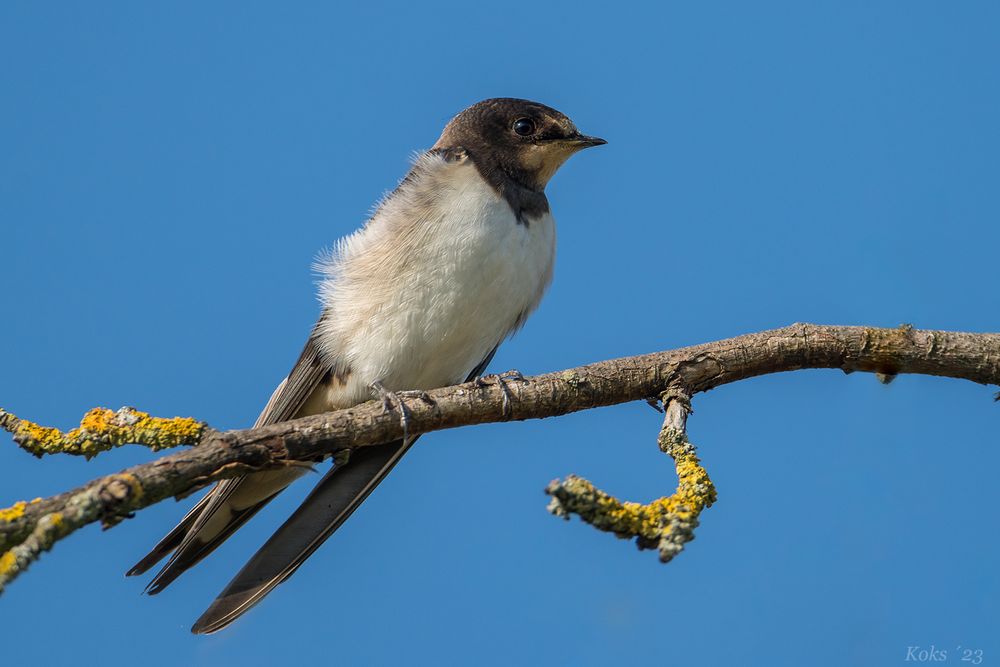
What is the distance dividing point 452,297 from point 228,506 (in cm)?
139

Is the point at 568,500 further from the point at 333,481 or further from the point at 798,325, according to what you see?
the point at 333,481

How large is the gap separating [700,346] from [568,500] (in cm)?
129

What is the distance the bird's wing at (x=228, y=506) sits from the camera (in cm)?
456

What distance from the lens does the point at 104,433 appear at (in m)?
3.79

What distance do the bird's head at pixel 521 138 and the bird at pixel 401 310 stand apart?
26 millimetres

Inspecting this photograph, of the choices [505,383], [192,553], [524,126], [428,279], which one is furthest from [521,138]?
[192,553]

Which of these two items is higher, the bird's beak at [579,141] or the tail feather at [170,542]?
the bird's beak at [579,141]

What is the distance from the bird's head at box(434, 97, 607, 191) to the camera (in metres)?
5.75

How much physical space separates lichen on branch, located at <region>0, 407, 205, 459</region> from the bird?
1019mm

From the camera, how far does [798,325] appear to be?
4.14m

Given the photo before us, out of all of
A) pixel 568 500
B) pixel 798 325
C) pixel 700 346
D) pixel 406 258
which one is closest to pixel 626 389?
pixel 700 346

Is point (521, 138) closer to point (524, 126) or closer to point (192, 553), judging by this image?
point (524, 126)

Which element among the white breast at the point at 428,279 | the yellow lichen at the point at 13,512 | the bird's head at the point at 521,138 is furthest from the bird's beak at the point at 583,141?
the yellow lichen at the point at 13,512

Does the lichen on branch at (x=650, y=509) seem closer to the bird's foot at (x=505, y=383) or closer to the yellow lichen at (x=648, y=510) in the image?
the yellow lichen at (x=648, y=510)
